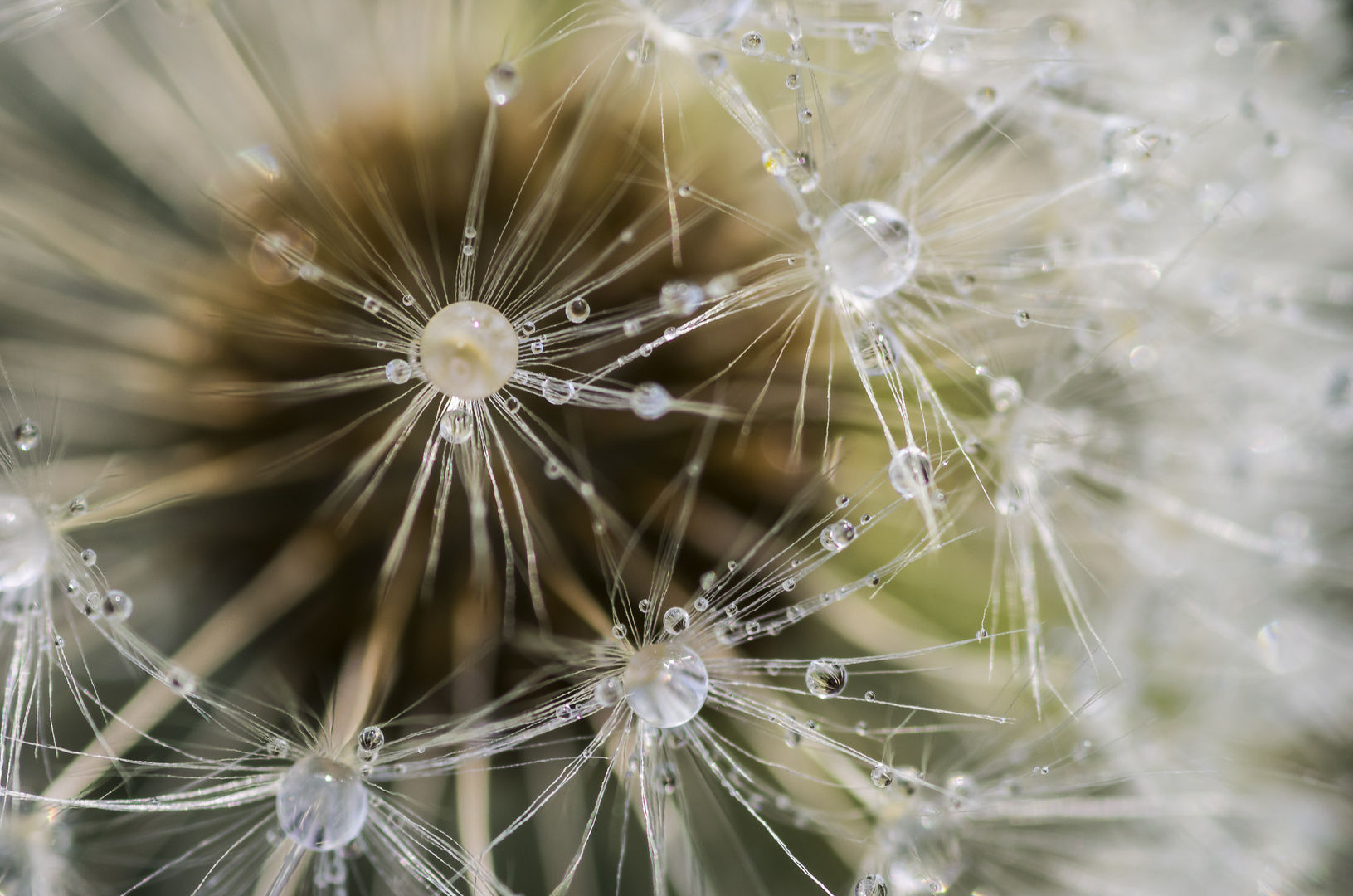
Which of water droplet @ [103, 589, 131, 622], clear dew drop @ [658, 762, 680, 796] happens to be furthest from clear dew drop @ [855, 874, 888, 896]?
water droplet @ [103, 589, 131, 622]

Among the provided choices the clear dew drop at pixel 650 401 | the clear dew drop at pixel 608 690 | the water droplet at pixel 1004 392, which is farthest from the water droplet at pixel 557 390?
the water droplet at pixel 1004 392

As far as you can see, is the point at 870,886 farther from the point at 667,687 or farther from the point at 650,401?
the point at 650,401

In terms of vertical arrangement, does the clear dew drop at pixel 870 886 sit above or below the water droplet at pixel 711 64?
below

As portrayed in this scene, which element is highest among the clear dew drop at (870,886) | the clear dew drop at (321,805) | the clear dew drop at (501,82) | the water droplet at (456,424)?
the clear dew drop at (501,82)

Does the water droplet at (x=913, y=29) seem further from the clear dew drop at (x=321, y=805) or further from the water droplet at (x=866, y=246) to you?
the clear dew drop at (x=321, y=805)

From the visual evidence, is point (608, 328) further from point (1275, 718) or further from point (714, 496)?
point (1275, 718)

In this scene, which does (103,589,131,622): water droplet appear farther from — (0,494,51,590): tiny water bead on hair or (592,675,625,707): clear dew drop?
(592,675,625,707): clear dew drop
